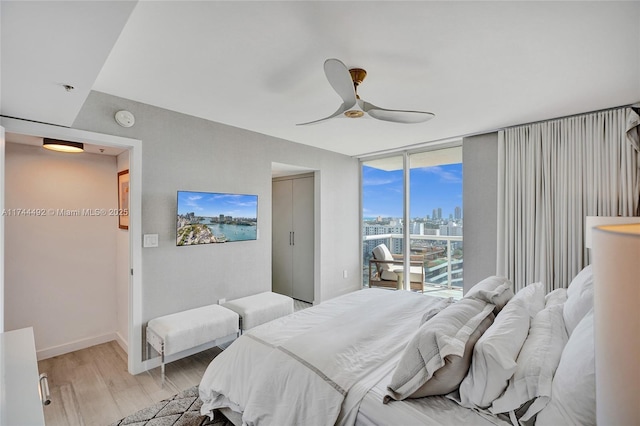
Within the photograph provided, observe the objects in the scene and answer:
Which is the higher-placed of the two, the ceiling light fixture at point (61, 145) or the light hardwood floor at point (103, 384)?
the ceiling light fixture at point (61, 145)

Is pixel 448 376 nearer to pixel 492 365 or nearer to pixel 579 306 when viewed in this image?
pixel 492 365

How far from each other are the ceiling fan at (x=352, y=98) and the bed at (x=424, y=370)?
1.42 meters

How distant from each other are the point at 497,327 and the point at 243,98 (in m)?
2.57

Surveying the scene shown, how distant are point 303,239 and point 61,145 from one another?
3.29 meters

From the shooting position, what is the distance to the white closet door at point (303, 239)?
4988mm

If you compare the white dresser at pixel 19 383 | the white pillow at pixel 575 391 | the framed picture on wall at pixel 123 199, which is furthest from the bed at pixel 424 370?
the framed picture on wall at pixel 123 199

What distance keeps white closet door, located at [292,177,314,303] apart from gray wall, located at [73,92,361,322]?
2.10 feet

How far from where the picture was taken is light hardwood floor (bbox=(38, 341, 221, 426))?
2.24 metres

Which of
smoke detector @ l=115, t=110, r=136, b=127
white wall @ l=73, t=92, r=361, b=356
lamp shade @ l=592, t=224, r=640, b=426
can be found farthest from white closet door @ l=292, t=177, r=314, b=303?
lamp shade @ l=592, t=224, r=640, b=426

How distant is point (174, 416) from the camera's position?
2.17m

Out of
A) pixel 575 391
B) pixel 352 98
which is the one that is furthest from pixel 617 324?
pixel 352 98

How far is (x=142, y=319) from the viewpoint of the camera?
285cm

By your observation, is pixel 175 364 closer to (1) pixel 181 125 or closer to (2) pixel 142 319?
(2) pixel 142 319

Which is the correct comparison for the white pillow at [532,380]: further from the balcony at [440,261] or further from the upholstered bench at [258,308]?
the balcony at [440,261]
